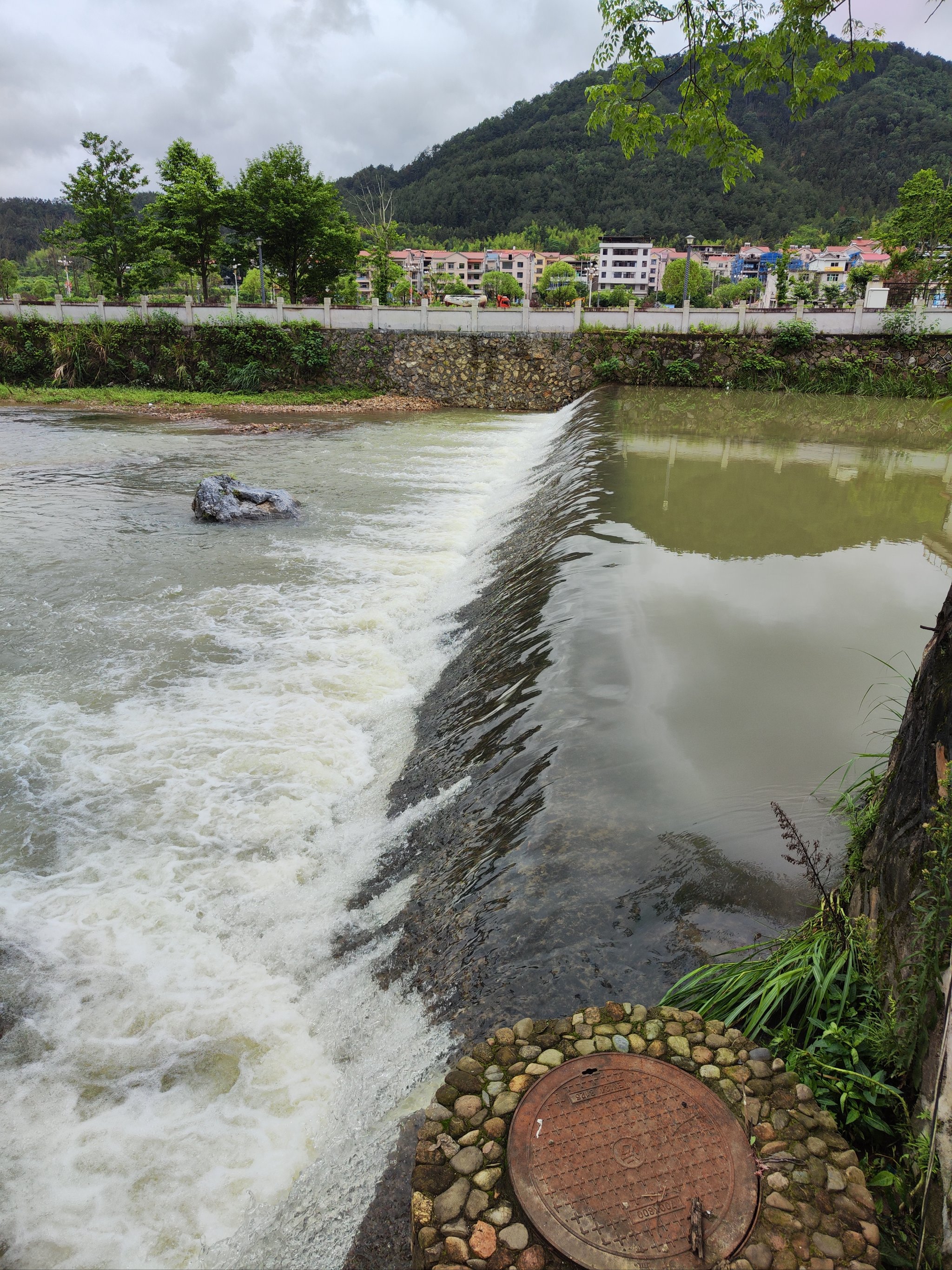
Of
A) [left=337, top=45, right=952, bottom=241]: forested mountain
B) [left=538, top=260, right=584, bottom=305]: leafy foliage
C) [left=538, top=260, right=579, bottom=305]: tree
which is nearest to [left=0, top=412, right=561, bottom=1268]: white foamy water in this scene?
[left=538, top=260, right=584, bottom=305]: leafy foliage

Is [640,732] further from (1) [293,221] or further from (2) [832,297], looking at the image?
(2) [832,297]

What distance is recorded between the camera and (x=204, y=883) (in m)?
4.55

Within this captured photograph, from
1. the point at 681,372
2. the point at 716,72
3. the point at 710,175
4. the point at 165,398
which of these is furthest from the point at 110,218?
the point at 710,175

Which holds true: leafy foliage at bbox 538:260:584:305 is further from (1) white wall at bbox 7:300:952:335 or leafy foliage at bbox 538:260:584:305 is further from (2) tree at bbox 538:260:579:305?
(1) white wall at bbox 7:300:952:335

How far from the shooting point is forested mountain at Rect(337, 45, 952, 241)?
440ft

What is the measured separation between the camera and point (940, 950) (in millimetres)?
2256

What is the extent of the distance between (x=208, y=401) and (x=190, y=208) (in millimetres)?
15869

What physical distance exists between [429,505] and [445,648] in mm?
6102

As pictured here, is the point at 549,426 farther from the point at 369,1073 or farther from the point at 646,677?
the point at 369,1073

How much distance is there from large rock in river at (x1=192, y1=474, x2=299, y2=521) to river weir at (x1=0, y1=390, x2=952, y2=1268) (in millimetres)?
1630

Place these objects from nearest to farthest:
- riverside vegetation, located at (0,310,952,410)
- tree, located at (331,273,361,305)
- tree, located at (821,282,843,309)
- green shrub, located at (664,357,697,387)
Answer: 1. green shrub, located at (664,357,697,387)
2. riverside vegetation, located at (0,310,952,410)
3. tree, located at (821,282,843,309)
4. tree, located at (331,273,361,305)

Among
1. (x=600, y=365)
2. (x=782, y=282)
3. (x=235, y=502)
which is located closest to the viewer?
(x=235, y=502)

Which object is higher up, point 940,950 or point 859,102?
point 859,102

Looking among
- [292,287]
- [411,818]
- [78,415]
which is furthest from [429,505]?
[292,287]
